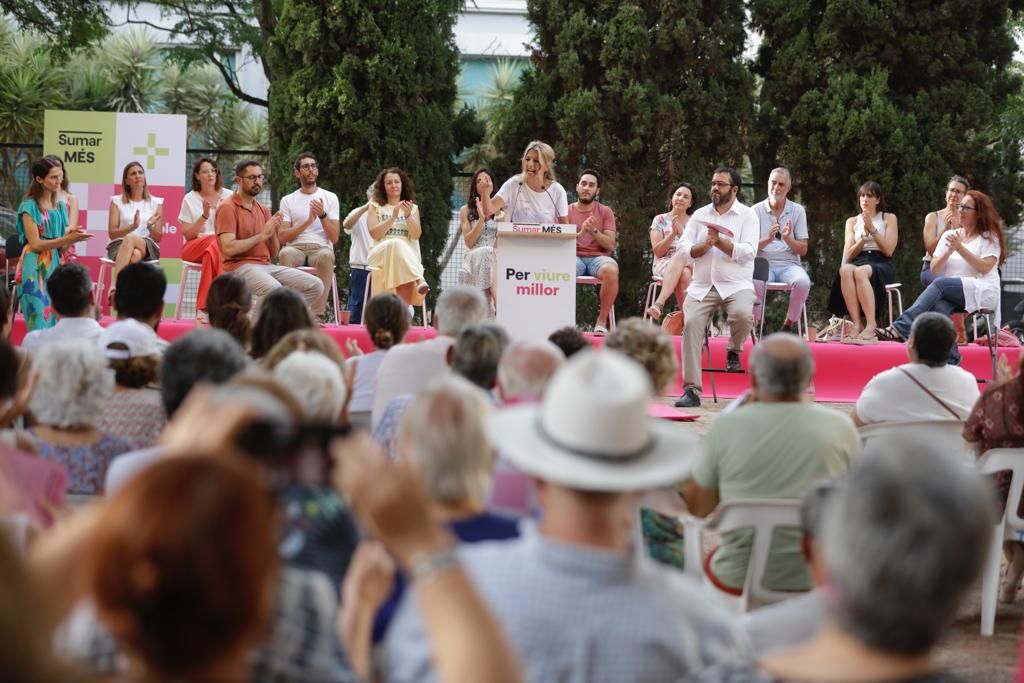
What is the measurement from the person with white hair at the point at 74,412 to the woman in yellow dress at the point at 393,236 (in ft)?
21.8

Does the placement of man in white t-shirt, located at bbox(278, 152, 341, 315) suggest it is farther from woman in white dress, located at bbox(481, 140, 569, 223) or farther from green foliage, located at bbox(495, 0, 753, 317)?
green foliage, located at bbox(495, 0, 753, 317)

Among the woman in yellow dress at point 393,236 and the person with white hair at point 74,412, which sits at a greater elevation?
the woman in yellow dress at point 393,236

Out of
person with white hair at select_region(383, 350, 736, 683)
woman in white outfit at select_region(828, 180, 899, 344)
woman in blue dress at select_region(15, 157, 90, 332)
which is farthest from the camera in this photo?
woman in white outfit at select_region(828, 180, 899, 344)

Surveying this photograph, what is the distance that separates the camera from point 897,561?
5.51 feet

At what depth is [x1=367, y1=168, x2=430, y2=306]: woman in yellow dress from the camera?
10547 mm

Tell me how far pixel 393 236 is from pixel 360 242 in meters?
0.43

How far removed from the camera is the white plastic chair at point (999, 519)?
4.73 m

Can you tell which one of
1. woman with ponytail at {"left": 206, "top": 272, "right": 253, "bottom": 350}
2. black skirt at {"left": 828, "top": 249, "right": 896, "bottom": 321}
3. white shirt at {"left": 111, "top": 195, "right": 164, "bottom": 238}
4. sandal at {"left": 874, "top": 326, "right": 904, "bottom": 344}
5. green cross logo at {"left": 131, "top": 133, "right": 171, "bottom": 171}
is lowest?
sandal at {"left": 874, "top": 326, "right": 904, "bottom": 344}

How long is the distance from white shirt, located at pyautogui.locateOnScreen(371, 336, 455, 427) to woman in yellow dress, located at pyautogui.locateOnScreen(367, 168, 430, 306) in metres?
5.40

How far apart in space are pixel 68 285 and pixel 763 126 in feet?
34.3

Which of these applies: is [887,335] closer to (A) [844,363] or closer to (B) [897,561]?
(A) [844,363]

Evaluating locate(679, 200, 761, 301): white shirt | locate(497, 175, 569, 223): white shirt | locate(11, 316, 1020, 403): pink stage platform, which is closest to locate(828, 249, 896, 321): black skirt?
locate(11, 316, 1020, 403): pink stage platform

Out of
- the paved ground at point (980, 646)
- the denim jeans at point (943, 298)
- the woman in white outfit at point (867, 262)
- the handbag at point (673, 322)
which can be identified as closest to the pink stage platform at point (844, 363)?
the denim jeans at point (943, 298)

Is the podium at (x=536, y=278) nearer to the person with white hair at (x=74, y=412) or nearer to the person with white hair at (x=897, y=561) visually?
the person with white hair at (x=74, y=412)
